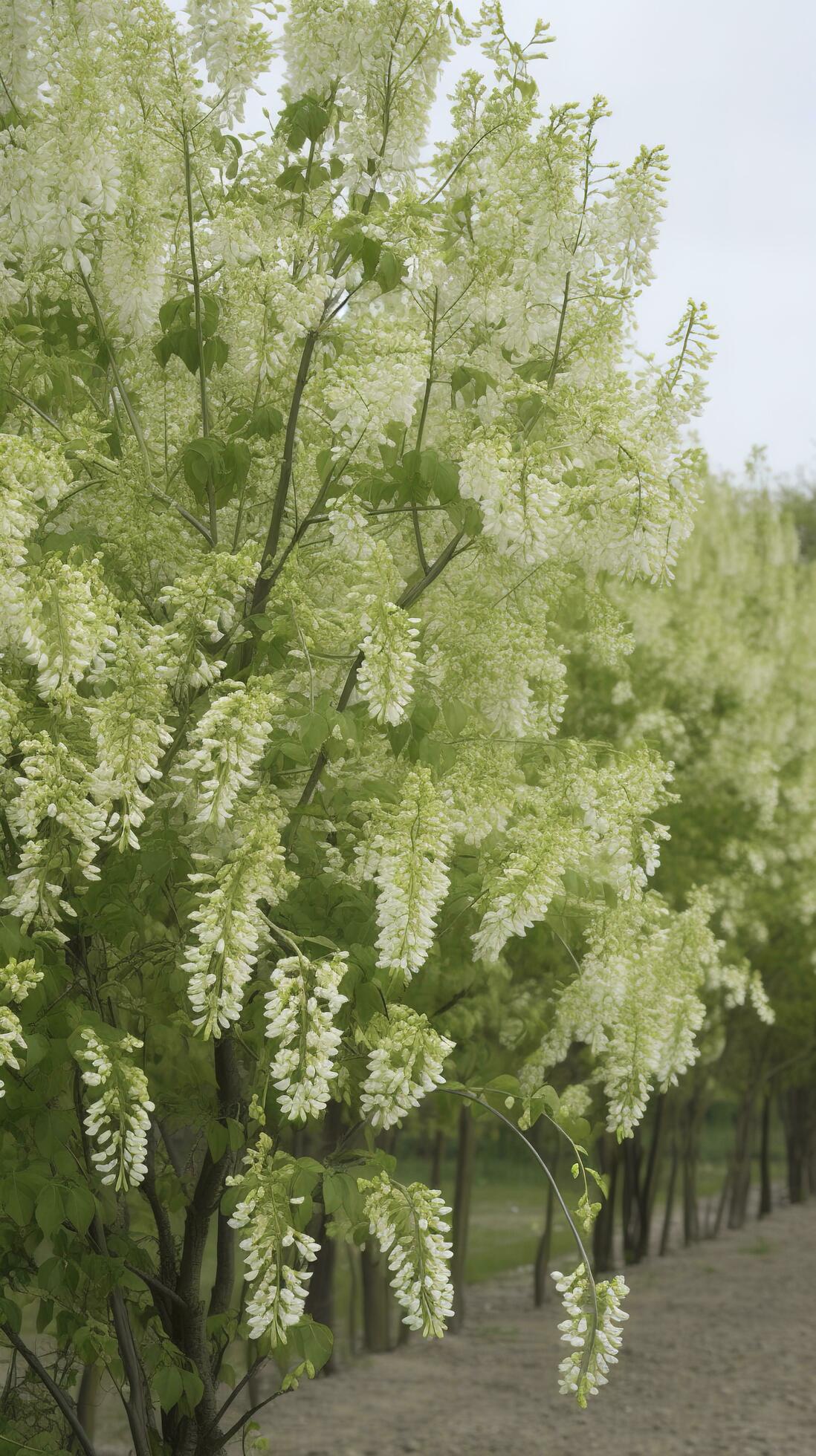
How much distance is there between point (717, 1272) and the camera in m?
17.4

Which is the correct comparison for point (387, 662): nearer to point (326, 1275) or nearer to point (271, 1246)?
point (271, 1246)

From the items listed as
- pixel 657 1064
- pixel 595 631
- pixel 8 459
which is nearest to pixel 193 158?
pixel 8 459

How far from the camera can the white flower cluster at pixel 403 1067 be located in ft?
11.2

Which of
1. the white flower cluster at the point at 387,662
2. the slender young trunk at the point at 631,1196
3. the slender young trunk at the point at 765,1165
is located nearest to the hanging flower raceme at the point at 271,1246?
the white flower cluster at the point at 387,662

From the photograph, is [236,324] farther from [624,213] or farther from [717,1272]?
[717,1272]

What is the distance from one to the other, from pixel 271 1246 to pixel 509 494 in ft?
6.22

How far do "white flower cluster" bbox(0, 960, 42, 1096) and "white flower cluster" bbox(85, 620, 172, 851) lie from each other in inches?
13.2

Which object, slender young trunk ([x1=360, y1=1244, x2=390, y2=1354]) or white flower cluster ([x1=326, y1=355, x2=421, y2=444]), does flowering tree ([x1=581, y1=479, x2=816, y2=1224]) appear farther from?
white flower cluster ([x1=326, y1=355, x2=421, y2=444])

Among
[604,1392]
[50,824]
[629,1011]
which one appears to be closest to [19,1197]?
[50,824]

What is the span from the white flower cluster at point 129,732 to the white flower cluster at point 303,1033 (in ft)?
1.48

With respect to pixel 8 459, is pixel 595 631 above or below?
above

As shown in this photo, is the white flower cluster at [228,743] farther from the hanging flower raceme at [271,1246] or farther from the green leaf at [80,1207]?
the green leaf at [80,1207]

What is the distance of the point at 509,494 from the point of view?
145 inches

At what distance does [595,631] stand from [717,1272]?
14.4m
